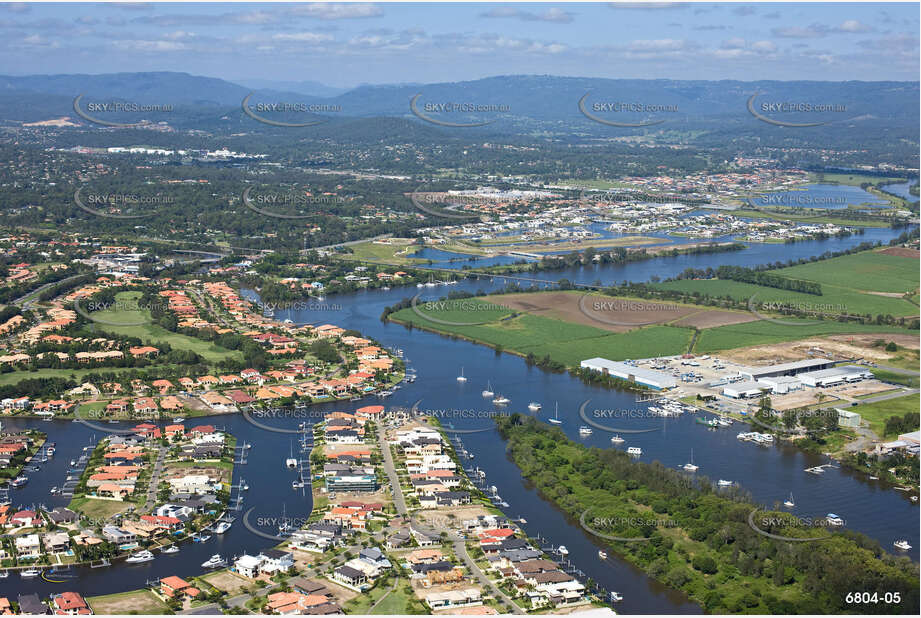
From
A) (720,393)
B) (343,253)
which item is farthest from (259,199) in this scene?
(720,393)

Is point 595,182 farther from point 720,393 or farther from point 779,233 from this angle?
point 720,393

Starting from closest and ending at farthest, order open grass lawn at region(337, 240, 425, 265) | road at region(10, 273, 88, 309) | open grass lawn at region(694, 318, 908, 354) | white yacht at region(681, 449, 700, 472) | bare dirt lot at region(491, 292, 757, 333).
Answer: white yacht at region(681, 449, 700, 472)
open grass lawn at region(694, 318, 908, 354)
bare dirt lot at region(491, 292, 757, 333)
road at region(10, 273, 88, 309)
open grass lawn at region(337, 240, 425, 265)

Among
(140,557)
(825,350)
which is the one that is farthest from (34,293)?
(825,350)

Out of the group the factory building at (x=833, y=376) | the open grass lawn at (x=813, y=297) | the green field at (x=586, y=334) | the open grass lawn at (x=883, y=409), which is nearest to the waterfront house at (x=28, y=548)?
the green field at (x=586, y=334)

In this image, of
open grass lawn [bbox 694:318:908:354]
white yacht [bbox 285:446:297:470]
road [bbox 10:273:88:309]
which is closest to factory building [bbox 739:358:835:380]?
open grass lawn [bbox 694:318:908:354]

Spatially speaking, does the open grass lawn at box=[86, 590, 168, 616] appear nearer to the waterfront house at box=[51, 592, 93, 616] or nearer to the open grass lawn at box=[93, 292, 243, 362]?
the waterfront house at box=[51, 592, 93, 616]

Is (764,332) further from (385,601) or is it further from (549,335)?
(385,601)
